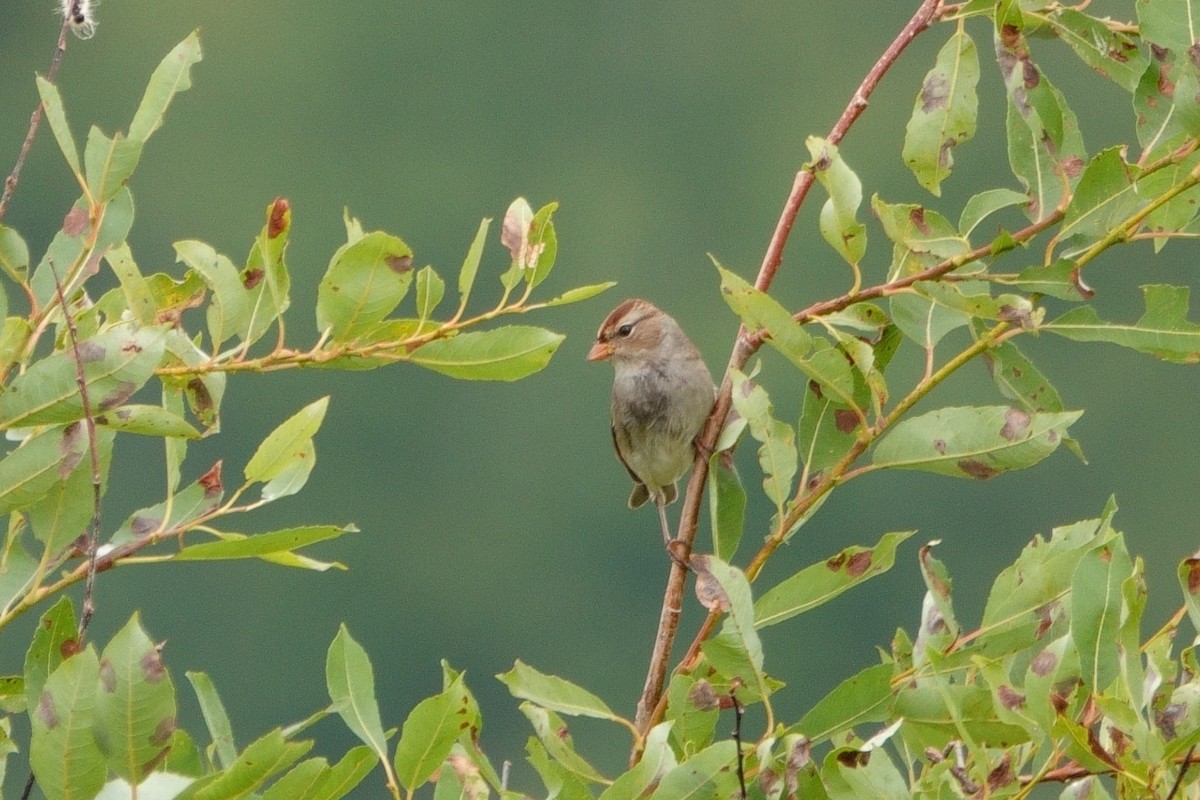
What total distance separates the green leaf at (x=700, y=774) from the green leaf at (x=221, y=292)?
870mm

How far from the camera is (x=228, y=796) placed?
2.21 m

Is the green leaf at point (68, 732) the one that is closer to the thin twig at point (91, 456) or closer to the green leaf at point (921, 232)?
the thin twig at point (91, 456)

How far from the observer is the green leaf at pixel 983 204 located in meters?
→ 2.79

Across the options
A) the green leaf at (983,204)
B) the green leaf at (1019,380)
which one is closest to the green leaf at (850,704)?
the green leaf at (1019,380)

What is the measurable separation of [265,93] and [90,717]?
47168mm

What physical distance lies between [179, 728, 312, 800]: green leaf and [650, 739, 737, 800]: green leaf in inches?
18.8

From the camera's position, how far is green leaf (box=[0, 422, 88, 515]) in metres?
2.44

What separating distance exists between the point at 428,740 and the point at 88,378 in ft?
2.04

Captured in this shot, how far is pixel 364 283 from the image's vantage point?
2.58m

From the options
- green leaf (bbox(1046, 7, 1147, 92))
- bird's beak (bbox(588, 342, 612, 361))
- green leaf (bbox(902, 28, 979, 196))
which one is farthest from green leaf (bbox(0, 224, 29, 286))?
bird's beak (bbox(588, 342, 612, 361))

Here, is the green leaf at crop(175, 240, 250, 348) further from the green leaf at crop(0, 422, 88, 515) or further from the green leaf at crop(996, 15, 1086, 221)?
the green leaf at crop(996, 15, 1086, 221)

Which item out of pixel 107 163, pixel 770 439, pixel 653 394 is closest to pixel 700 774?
pixel 770 439

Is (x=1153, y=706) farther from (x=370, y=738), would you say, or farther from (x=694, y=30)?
(x=694, y=30)

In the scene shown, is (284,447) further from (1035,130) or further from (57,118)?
(1035,130)
